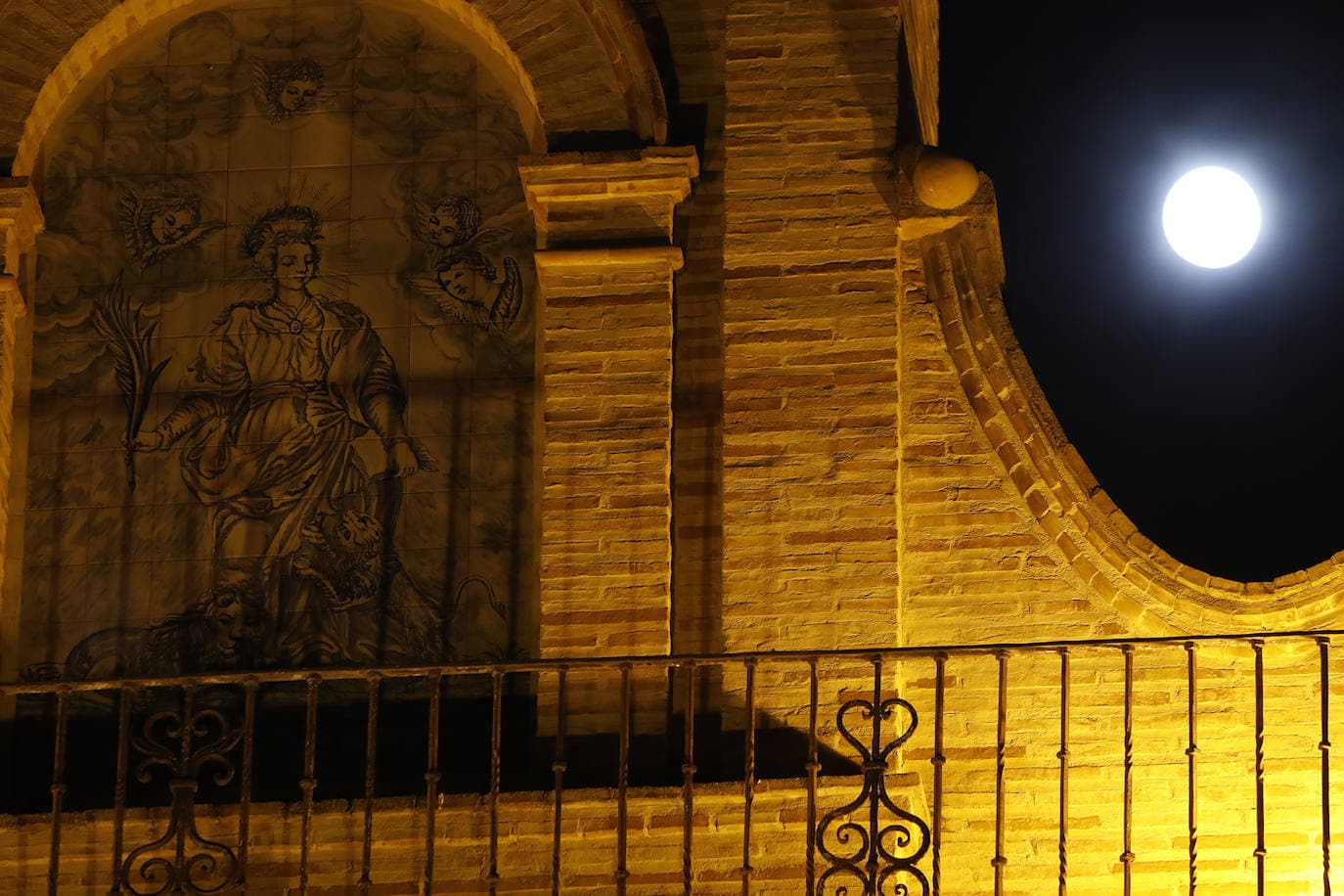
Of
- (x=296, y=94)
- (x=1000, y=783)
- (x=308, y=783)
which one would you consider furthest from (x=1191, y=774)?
(x=296, y=94)

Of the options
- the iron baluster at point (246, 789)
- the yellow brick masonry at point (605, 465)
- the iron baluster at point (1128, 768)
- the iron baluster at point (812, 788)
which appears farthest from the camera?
the yellow brick masonry at point (605, 465)

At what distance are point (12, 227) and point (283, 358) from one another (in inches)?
46.6

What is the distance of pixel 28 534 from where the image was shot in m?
9.01

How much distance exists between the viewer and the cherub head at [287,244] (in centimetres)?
923

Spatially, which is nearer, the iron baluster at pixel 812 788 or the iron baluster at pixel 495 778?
the iron baluster at pixel 812 788

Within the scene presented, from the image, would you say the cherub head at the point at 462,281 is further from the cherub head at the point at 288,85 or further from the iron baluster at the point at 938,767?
the iron baluster at the point at 938,767

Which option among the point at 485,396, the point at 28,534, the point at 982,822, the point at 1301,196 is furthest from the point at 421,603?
the point at 1301,196

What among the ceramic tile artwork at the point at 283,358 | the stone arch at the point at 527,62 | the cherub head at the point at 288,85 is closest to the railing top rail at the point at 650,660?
the ceramic tile artwork at the point at 283,358

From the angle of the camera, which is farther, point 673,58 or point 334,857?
point 673,58

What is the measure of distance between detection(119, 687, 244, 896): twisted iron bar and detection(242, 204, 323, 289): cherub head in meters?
2.20

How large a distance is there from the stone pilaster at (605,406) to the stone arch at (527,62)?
24 cm

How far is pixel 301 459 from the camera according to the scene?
904 cm

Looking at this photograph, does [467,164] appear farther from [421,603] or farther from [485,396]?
[421,603]

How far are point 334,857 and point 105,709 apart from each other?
5.03 ft
